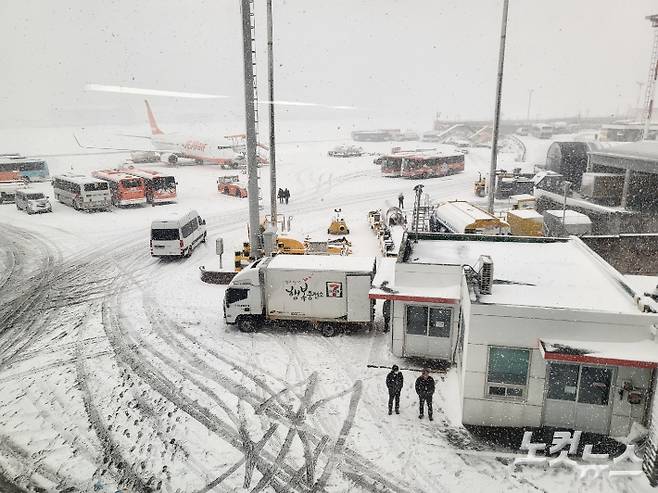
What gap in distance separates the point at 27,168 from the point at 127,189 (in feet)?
72.1

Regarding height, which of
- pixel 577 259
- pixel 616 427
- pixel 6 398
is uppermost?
pixel 577 259

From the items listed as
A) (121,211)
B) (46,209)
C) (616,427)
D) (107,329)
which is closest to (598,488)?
(616,427)

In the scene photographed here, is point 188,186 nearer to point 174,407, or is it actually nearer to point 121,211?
point 121,211

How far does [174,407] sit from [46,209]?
1341 inches

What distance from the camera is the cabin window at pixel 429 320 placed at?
14.5m

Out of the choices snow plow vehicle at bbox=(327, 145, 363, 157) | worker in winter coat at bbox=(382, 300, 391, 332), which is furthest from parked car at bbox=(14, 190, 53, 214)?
snow plow vehicle at bbox=(327, 145, 363, 157)

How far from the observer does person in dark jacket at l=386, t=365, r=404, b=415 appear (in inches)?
480

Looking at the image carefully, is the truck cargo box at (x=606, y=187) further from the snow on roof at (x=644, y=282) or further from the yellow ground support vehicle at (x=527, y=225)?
the snow on roof at (x=644, y=282)

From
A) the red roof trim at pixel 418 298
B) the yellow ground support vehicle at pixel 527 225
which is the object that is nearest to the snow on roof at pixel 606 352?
the red roof trim at pixel 418 298

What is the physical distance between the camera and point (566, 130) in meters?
142

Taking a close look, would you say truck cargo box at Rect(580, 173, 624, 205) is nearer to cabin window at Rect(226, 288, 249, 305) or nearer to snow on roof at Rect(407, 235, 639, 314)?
snow on roof at Rect(407, 235, 639, 314)

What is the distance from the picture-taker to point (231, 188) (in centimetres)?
4638

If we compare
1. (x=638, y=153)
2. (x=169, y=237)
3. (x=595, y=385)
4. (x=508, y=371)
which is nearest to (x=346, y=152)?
(x=638, y=153)

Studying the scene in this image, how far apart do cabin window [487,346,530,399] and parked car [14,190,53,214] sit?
4033 centimetres
